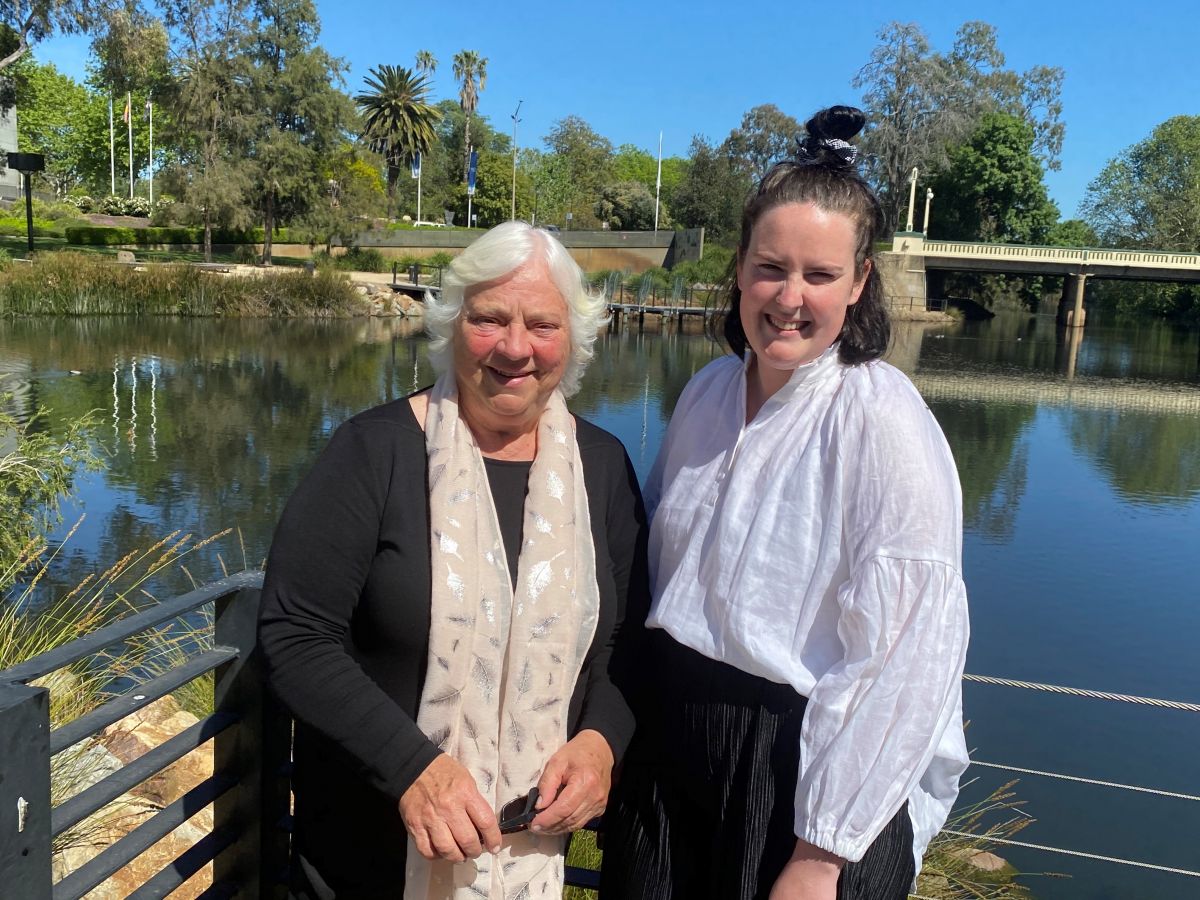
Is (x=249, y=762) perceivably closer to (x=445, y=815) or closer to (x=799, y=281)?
(x=445, y=815)

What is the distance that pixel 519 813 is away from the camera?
1.78m

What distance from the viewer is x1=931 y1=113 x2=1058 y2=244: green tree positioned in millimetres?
51719

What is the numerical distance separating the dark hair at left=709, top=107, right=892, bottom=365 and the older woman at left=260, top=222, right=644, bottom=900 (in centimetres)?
42

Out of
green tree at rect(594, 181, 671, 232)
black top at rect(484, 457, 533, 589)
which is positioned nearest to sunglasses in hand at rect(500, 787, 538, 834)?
black top at rect(484, 457, 533, 589)

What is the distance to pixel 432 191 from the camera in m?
61.2

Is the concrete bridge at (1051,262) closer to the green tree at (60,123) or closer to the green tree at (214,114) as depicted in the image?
the green tree at (214,114)

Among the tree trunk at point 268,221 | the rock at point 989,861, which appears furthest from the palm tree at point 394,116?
the rock at point 989,861

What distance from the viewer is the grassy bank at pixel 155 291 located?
2467 centimetres

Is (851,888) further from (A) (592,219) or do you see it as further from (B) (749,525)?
(A) (592,219)

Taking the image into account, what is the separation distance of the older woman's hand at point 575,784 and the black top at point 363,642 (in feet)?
0.12

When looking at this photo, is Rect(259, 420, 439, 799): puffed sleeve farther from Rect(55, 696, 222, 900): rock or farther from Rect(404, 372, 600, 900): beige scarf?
Rect(55, 696, 222, 900): rock

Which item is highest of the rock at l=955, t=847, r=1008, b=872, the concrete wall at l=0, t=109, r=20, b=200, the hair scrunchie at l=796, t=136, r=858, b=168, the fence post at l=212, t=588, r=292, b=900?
the concrete wall at l=0, t=109, r=20, b=200

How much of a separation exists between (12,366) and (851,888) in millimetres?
18892

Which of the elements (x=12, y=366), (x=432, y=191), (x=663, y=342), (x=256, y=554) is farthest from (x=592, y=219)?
(x=256, y=554)
